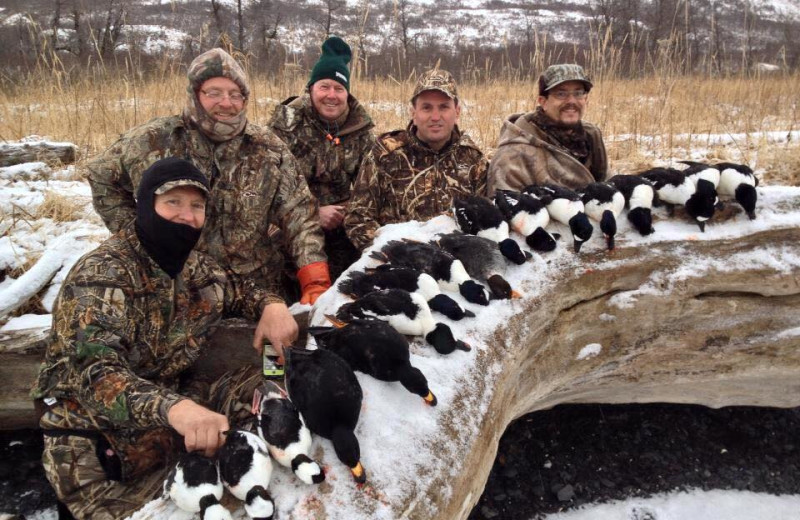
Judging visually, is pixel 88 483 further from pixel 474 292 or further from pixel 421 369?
pixel 474 292

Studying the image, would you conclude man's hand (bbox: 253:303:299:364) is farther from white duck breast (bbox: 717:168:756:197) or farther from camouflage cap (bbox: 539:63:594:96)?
white duck breast (bbox: 717:168:756:197)

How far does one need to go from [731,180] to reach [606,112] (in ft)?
12.4

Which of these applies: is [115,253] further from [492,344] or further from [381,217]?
[381,217]

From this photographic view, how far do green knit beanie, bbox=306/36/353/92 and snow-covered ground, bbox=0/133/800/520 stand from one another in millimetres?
1731

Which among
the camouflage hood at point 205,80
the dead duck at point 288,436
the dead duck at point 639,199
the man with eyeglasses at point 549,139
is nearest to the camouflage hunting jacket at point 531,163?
the man with eyeglasses at point 549,139

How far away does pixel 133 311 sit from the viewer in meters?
2.27

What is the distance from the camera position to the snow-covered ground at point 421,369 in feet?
5.38

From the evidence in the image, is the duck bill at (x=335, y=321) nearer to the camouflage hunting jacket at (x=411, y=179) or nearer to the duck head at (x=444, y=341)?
the duck head at (x=444, y=341)

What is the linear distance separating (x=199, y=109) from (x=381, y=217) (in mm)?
1442

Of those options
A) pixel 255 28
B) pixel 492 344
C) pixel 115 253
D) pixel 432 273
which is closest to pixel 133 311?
pixel 115 253

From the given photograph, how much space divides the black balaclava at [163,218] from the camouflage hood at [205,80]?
108 cm

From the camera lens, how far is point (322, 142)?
4414mm

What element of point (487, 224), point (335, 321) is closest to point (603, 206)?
point (487, 224)

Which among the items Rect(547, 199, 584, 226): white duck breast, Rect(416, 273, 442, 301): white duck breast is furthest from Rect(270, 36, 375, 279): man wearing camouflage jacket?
Rect(416, 273, 442, 301): white duck breast
